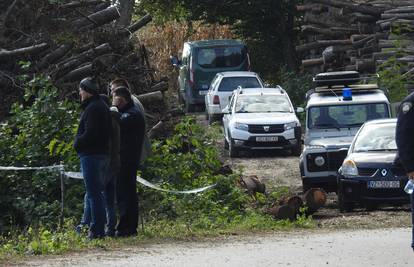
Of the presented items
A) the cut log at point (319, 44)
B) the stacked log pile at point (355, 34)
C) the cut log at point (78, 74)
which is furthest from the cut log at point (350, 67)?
the cut log at point (78, 74)

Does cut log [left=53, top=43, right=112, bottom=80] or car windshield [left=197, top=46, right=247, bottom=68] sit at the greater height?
cut log [left=53, top=43, right=112, bottom=80]

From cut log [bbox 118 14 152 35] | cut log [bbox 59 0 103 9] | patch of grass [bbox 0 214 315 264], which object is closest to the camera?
patch of grass [bbox 0 214 315 264]

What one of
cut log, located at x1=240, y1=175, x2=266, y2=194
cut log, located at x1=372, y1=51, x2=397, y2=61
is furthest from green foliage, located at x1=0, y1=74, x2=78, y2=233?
cut log, located at x1=372, y1=51, x2=397, y2=61

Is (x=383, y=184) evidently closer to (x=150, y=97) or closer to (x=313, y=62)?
(x=150, y=97)

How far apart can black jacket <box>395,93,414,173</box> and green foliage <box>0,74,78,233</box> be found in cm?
811

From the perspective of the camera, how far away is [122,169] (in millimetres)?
14805

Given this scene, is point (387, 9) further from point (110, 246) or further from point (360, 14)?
point (110, 246)

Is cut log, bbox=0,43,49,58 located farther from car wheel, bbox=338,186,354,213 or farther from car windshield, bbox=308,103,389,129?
car wheel, bbox=338,186,354,213

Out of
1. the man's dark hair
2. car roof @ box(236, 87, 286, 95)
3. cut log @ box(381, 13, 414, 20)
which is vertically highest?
cut log @ box(381, 13, 414, 20)

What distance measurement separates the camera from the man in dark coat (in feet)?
35.3

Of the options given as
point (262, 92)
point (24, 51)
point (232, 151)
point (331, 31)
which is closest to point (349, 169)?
point (24, 51)

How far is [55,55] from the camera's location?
2344 cm

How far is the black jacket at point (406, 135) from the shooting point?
10.8m

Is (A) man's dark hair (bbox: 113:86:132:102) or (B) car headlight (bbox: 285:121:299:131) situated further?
(B) car headlight (bbox: 285:121:299:131)
